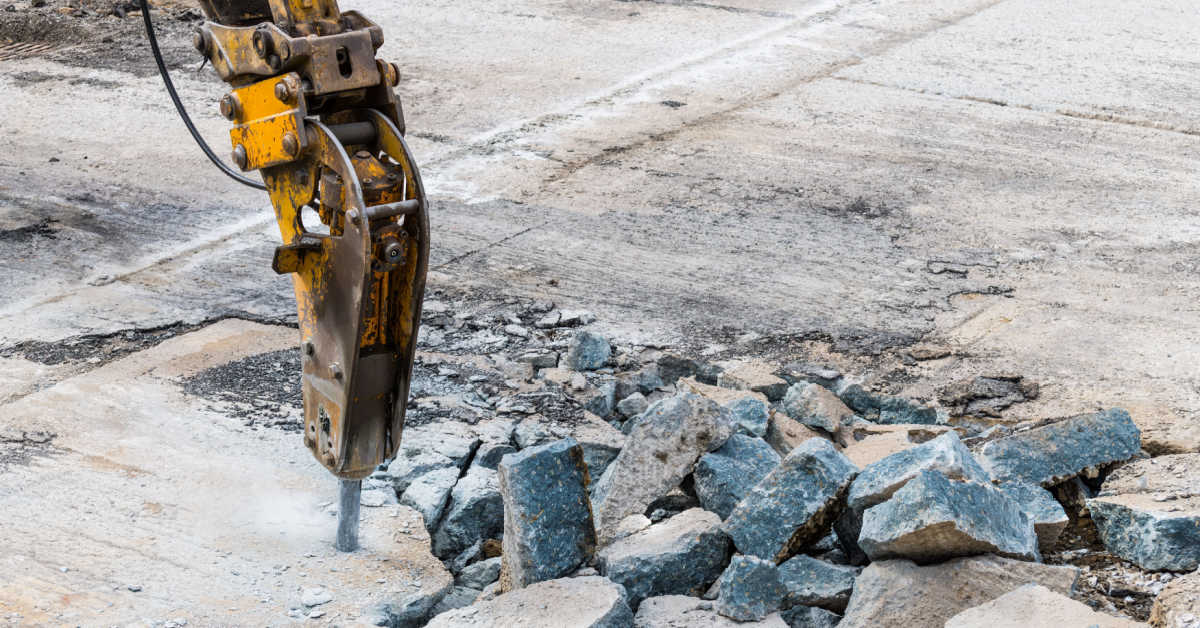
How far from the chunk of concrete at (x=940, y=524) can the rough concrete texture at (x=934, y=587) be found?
43mm

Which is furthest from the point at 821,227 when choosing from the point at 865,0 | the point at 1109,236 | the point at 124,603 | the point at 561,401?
the point at 865,0

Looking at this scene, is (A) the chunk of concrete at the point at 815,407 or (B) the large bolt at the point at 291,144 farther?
(A) the chunk of concrete at the point at 815,407

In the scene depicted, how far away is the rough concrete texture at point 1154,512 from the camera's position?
4016 mm

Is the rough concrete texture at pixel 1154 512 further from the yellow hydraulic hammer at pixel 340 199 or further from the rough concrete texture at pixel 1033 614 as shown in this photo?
the yellow hydraulic hammer at pixel 340 199

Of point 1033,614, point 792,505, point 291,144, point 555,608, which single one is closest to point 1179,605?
point 1033,614

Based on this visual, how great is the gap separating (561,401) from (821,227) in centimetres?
260

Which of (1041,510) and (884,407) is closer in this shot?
(1041,510)

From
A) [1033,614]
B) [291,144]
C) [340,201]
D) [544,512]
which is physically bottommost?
[1033,614]

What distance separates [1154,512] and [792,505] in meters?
1.14

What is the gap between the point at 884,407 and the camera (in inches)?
209

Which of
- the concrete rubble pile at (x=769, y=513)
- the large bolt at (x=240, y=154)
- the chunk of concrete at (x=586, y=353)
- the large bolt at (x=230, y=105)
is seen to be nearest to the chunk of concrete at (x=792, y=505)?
the concrete rubble pile at (x=769, y=513)

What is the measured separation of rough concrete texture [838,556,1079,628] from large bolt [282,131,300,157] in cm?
198

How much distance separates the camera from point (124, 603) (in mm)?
3938

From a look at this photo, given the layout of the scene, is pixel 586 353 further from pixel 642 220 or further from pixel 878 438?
pixel 642 220
